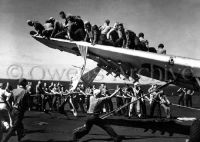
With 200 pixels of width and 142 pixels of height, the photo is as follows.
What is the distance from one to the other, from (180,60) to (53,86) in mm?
13954

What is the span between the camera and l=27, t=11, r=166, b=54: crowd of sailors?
11.1 metres

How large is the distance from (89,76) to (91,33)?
2.28 m

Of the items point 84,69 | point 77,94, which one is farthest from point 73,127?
point 77,94

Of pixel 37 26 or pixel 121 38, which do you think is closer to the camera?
pixel 121 38

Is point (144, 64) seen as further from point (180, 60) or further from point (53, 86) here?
point (53, 86)

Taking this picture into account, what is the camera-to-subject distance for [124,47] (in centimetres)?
1108

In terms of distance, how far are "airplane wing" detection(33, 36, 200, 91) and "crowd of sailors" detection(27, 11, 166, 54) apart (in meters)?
0.31

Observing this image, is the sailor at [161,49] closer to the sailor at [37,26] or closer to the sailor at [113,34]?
the sailor at [113,34]

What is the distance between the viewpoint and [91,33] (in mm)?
10969

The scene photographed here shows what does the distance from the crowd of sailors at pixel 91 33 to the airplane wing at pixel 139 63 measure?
315mm

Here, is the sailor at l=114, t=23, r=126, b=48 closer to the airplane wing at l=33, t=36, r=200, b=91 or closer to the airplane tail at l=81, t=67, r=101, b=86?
the airplane wing at l=33, t=36, r=200, b=91

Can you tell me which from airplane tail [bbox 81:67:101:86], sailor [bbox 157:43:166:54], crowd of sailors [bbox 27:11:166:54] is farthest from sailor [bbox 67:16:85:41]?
sailor [bbox 157:43:166:54]

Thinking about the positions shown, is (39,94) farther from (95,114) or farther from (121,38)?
(95,114)

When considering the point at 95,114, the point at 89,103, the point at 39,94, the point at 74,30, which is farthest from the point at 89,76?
the point at 39,94
